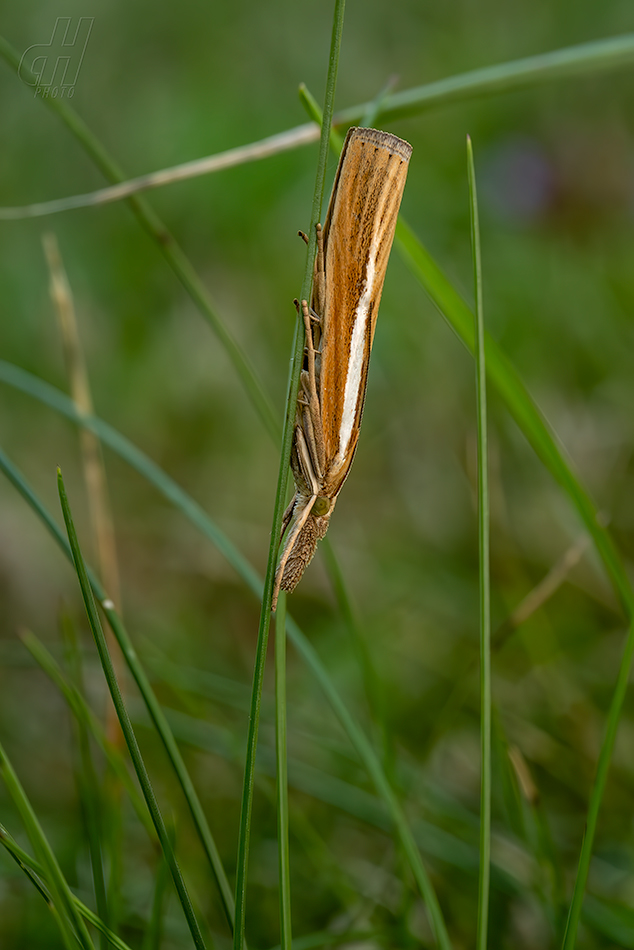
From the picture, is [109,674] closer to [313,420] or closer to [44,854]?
[44,854]

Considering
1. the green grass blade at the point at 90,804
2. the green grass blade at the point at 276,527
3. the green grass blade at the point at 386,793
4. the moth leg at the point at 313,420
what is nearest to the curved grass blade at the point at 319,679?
the green grass blade at the point at 386,793

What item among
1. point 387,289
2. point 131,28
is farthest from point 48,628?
point 131,28

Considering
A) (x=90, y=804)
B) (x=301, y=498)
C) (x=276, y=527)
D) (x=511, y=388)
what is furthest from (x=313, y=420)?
(x=90, y=804)

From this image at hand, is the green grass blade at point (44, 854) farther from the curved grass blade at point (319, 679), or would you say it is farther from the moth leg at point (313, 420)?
the moth leg at point (313, 420)

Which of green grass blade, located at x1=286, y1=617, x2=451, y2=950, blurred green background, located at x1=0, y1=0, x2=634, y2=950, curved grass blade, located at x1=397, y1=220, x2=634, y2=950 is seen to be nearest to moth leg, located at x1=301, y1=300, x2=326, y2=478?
curved grass blade, located at x1=397, y1=220, x2=634, y2=950

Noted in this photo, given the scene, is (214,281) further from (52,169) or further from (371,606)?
(371,606)

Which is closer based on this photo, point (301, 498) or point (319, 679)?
point (301, 498)
